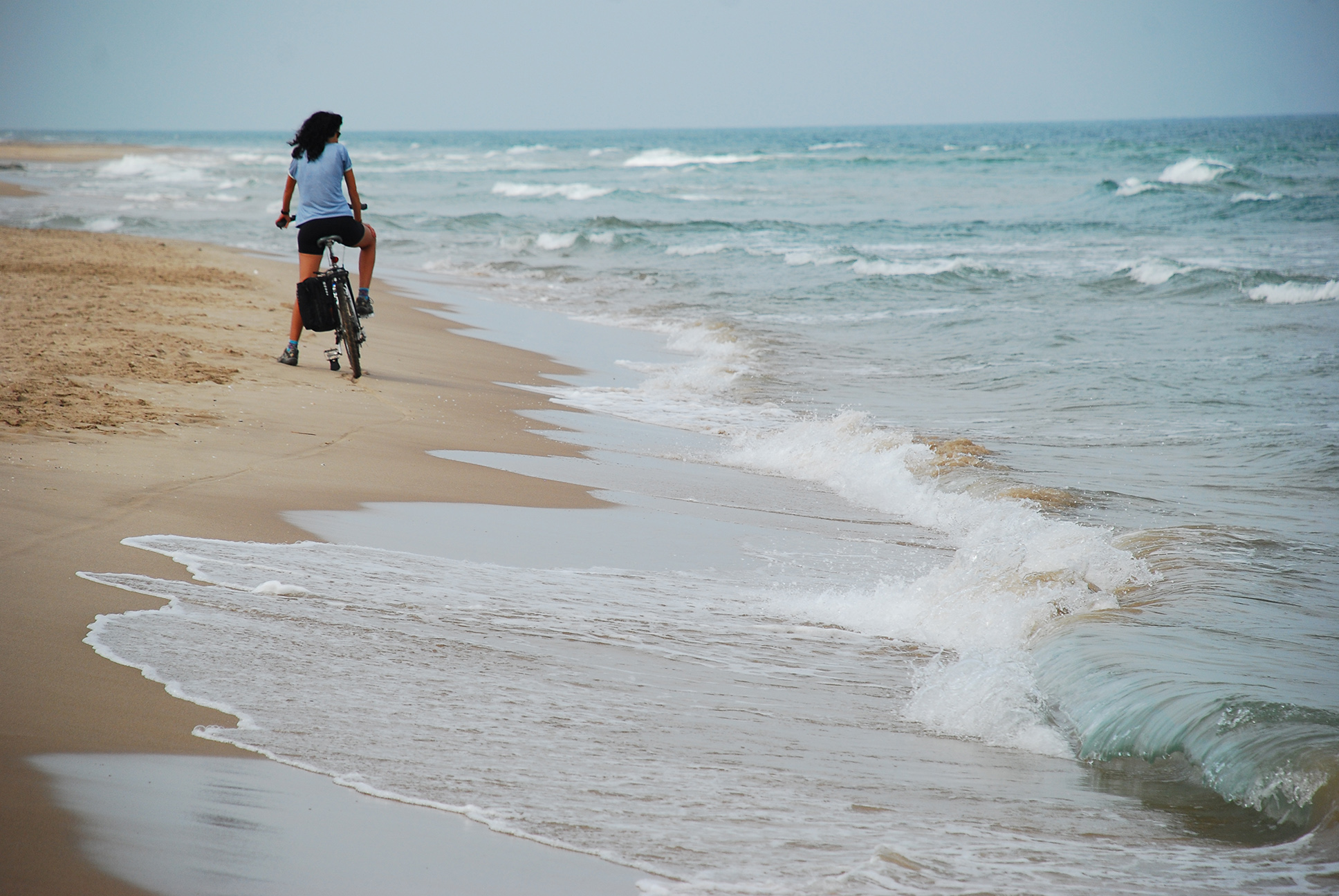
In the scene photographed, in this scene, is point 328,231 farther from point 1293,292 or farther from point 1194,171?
point 1194,171

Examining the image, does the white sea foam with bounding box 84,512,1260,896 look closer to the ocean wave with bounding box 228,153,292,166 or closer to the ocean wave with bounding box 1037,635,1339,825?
the ocean wave with bounding box 1037,635,1339,825

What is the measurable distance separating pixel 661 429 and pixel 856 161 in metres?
53.5

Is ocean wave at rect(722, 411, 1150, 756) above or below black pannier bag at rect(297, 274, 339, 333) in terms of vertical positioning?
below

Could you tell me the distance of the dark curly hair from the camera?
272 inches

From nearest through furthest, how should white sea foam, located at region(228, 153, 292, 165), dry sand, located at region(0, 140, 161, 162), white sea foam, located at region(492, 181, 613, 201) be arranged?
white sea foam, located at region(492, 181, 613, 201) < dry sand, located at region(0, 140, 161, 162) < white sea foam, located at region(228, 153, 292, 165)

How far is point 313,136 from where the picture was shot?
695 centimetres

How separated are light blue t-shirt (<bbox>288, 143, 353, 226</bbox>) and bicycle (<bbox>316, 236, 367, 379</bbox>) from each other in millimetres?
189

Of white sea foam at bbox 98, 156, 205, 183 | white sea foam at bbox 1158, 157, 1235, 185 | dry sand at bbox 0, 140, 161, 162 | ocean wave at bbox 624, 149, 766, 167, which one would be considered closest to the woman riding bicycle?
white sea foam at bbox 1158, 157, 1235, 185

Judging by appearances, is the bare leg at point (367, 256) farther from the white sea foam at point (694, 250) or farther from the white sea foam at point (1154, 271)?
the white sea foam at point (694, 250)

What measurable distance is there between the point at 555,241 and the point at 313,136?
1664cm

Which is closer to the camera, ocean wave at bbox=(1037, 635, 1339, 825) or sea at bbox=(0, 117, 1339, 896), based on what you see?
sea at bbox=(0, 117, 1339, 896)

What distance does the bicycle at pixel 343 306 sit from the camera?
7.31 m

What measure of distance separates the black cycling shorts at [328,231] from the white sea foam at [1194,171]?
36.5m

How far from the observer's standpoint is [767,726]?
115 inches
